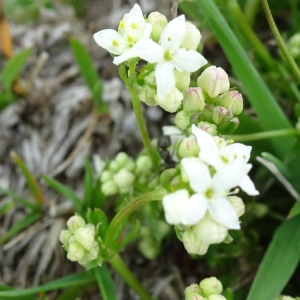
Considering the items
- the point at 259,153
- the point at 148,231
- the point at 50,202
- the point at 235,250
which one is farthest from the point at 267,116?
the point at 50,202

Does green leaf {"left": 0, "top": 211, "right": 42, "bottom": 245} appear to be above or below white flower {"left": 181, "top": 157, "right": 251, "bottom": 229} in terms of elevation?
below

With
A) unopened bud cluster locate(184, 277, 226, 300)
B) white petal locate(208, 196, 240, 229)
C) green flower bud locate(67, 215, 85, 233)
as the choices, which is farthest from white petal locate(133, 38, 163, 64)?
unopened bud cluster locate(184, 277, 226, 300)

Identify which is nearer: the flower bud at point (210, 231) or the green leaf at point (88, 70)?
the flower bud at point (210, 231)

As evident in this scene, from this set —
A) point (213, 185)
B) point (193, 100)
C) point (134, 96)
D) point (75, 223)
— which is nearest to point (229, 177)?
point (213, 185)

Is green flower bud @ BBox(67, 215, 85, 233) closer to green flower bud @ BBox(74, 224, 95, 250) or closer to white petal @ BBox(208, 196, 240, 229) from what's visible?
green flower bud @ BBox(74, 224, 95, 250)

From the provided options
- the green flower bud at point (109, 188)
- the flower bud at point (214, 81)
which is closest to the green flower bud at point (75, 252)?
the green flower bud at point (109, 188)

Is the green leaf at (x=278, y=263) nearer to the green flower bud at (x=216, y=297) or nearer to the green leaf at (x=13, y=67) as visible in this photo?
the green flower bud at (x=216, y=297)
